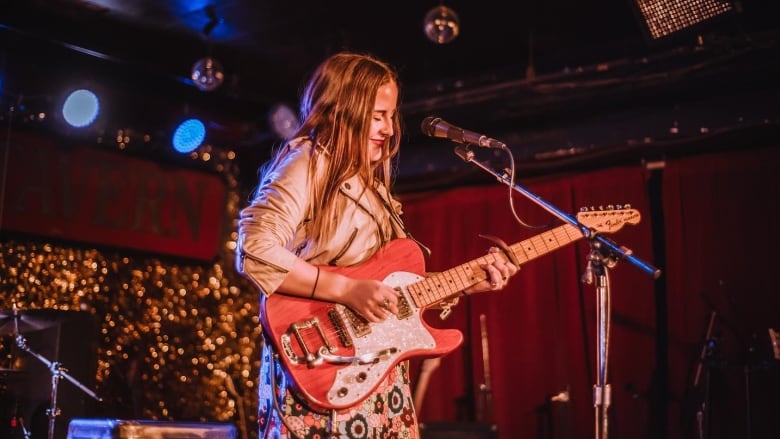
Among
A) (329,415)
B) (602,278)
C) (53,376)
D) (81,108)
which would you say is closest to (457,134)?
(602,278)

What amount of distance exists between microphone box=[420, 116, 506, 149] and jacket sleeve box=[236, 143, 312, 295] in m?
0.69

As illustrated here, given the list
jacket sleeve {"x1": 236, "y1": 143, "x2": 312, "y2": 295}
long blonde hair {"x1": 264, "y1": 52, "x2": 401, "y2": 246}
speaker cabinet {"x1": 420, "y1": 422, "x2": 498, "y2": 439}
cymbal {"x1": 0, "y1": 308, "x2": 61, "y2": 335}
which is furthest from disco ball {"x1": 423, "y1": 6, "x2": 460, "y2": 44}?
cymbal {"x1": 0, "y1": 308, "x2": 61, "y2": 335}

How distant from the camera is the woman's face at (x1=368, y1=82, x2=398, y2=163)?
3.00 m

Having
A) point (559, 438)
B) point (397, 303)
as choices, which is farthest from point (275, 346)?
point (559, 438)

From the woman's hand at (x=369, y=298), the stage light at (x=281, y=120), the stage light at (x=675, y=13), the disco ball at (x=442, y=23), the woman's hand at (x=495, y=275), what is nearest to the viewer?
the woman's hand at (x=369, y=298)

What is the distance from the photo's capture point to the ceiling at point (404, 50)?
241 inches

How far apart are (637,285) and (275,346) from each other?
179 inches

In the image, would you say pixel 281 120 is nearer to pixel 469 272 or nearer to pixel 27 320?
pixel 27 320

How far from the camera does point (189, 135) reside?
24.0 ft

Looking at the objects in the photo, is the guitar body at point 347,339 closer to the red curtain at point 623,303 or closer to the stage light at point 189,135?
the red curtain at point 623,303

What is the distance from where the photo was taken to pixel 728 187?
627 centimetres

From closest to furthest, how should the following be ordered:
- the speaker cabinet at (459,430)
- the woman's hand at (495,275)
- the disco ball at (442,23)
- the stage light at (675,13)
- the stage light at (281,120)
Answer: the woman's hand at (495,275), the speaker cabinet at (459,430), the stage light at (675,13), the disco ball at (442,23), the stage light at (281,120)

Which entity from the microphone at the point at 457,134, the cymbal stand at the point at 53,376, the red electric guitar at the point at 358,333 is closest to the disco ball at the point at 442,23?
the microphone at the point at 457,134

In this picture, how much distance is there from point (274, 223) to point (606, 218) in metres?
1.39
